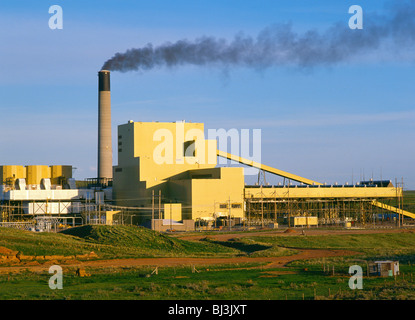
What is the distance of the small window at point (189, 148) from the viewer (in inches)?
4434

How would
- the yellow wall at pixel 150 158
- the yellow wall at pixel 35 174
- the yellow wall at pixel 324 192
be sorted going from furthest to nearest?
the yellow wall at pixel 35 174 < the yellow wall at pixel 324 192 < the yellow wall at pixel 150 158

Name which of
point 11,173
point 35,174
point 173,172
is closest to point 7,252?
point 173,172

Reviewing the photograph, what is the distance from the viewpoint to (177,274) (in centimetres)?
4434

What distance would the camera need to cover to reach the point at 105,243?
215ft

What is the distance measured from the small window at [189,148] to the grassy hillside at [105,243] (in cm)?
4074

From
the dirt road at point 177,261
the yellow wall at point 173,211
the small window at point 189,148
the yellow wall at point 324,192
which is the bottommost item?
the dirt road at point 177,261

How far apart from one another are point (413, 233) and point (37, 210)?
5664 centimetres

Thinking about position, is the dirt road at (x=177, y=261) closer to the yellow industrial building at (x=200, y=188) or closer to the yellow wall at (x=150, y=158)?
the yellow industrial building at (x=200, y=188)

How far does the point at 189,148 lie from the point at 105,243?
1919 inches

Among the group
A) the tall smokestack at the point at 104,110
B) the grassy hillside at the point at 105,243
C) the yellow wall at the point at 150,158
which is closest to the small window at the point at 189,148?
the yellow wall at the point at 150,158

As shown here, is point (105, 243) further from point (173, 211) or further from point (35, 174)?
point (35, 174)

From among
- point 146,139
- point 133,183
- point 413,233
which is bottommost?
point 413,233
